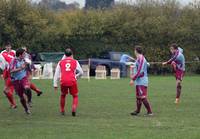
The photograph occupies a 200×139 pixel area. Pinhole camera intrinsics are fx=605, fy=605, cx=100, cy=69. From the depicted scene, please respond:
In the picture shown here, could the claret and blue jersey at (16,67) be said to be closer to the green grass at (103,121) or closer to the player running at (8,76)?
the green grass at (103,121)

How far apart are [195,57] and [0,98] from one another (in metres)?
26.1

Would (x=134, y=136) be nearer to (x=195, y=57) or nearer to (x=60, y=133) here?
(x=60, y=133)

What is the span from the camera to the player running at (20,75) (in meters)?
16.3

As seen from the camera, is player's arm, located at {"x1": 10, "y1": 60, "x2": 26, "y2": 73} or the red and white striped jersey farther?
player's arm, located at {"x1": 10, "y1": 60, "x2": 26, "y2": 73}

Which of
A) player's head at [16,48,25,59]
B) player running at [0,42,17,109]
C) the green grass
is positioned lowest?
the green grass

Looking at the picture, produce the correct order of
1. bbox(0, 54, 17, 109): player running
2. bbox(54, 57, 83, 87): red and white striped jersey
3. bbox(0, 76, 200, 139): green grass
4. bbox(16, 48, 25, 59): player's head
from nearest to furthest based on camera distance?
bbox(0, 76, 200, 139): green grass, bbox(54, 57, 83, 87): red and white striped jersey, bbox(16, 48, 25, 59): player's head, bbox(0, 54, 17, 109): player running

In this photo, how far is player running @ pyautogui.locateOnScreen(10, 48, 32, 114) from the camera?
16.3m

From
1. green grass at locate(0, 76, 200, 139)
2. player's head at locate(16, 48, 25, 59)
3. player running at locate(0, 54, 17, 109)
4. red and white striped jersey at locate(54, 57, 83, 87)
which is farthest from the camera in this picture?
player running at locate(0, 54, 17, 109)

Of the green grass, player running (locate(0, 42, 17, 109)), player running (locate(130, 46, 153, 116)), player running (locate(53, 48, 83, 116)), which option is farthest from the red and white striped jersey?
player running (locate(0, 42, 17, 109))

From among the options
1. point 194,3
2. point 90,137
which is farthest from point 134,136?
point 194,3

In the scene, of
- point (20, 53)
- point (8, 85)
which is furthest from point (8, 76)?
point (20, 53)

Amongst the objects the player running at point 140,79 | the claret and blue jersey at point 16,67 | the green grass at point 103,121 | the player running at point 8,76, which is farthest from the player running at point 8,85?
the player running at point 140,79

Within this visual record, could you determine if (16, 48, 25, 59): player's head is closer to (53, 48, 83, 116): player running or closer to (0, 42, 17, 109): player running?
(53, 48, 83, 116): player running

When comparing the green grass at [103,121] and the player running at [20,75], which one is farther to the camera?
the player running at [20,75]
